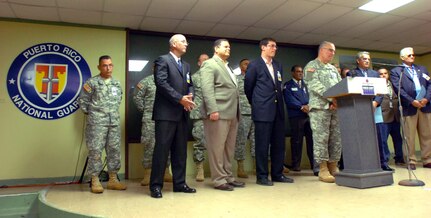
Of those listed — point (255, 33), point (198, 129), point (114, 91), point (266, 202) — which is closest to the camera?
point (266, 202)

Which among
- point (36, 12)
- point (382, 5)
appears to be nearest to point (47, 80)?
point (36, 12)

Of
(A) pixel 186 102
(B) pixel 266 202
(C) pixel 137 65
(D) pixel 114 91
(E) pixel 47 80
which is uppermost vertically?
(C) pixel 137 65

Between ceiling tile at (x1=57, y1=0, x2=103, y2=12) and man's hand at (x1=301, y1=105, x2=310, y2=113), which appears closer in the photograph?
ceiling tile at (x1=57, y1=0, x2=103, y2=12)

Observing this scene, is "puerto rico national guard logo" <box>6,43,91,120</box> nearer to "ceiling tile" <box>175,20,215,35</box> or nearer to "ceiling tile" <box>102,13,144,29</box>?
"ceiling tile" <box>102,13,144,29</box>

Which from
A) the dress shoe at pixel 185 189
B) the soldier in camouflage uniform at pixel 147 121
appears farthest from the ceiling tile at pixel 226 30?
the dress shoe at pixel 185 189

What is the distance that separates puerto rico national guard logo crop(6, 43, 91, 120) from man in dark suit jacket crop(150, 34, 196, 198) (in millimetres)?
2176

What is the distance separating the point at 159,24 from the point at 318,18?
7.69 feet

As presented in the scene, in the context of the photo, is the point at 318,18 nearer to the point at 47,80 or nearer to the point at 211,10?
the point at 211,10

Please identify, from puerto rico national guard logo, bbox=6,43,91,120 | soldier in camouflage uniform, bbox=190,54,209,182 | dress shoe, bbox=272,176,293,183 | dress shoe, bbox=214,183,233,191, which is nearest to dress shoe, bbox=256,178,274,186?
dress shoe, bbox=272,176,293,183

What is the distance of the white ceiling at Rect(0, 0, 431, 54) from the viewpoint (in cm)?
387

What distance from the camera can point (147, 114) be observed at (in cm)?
388

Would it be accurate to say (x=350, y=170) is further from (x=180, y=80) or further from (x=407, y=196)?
(x=180, y=80)

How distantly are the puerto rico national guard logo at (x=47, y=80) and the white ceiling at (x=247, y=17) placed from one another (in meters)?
0.48

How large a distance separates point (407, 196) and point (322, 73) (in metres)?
1.44
